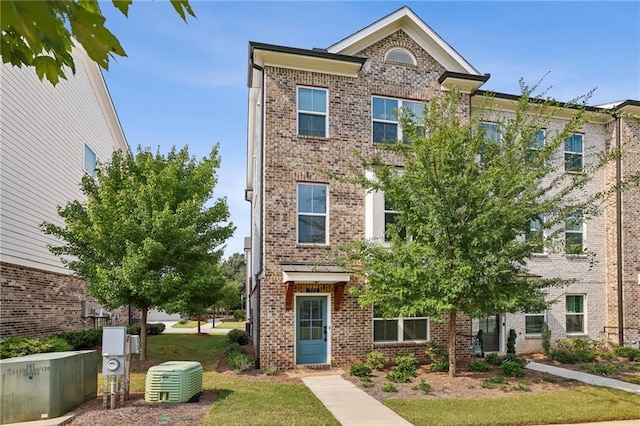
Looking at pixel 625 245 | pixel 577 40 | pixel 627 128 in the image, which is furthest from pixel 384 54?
pixel 625 245

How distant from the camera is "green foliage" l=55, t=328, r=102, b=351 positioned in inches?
594

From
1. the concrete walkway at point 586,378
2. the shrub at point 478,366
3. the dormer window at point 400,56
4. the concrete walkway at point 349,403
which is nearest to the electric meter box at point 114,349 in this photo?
the concrete walkway at point 349,403

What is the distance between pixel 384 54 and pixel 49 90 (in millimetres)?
10931

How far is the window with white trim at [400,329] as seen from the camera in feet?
48.1

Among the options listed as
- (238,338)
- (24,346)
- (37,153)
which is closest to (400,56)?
(37,153)

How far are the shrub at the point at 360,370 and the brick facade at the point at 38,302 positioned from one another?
30.3ft

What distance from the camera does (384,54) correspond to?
15414mm

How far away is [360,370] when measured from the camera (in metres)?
12.8

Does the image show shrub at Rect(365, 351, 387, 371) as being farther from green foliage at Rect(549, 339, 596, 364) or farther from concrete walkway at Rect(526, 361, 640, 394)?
green foliage at Rect(549, 339, 596, 364)

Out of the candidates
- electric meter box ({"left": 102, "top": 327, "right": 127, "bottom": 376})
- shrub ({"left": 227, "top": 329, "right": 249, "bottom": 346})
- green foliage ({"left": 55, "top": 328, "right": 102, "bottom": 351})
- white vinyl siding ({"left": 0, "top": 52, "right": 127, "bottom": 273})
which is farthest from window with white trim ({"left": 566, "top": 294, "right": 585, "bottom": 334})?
white vinyl siding ({"left": 0, "top": 52, "right": 127, "bottom": 273})

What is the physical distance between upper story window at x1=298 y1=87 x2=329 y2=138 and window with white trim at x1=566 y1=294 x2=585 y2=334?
1142 centimetres

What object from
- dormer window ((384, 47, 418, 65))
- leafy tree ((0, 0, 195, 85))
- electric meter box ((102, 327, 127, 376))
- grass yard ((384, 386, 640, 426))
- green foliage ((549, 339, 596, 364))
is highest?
dormer window ((384, 47, 418, 65))

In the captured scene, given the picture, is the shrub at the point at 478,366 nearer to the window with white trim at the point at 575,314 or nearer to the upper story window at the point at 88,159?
the window with white trim at the point at 575,314

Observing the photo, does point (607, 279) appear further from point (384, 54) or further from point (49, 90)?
point (49, 90)
